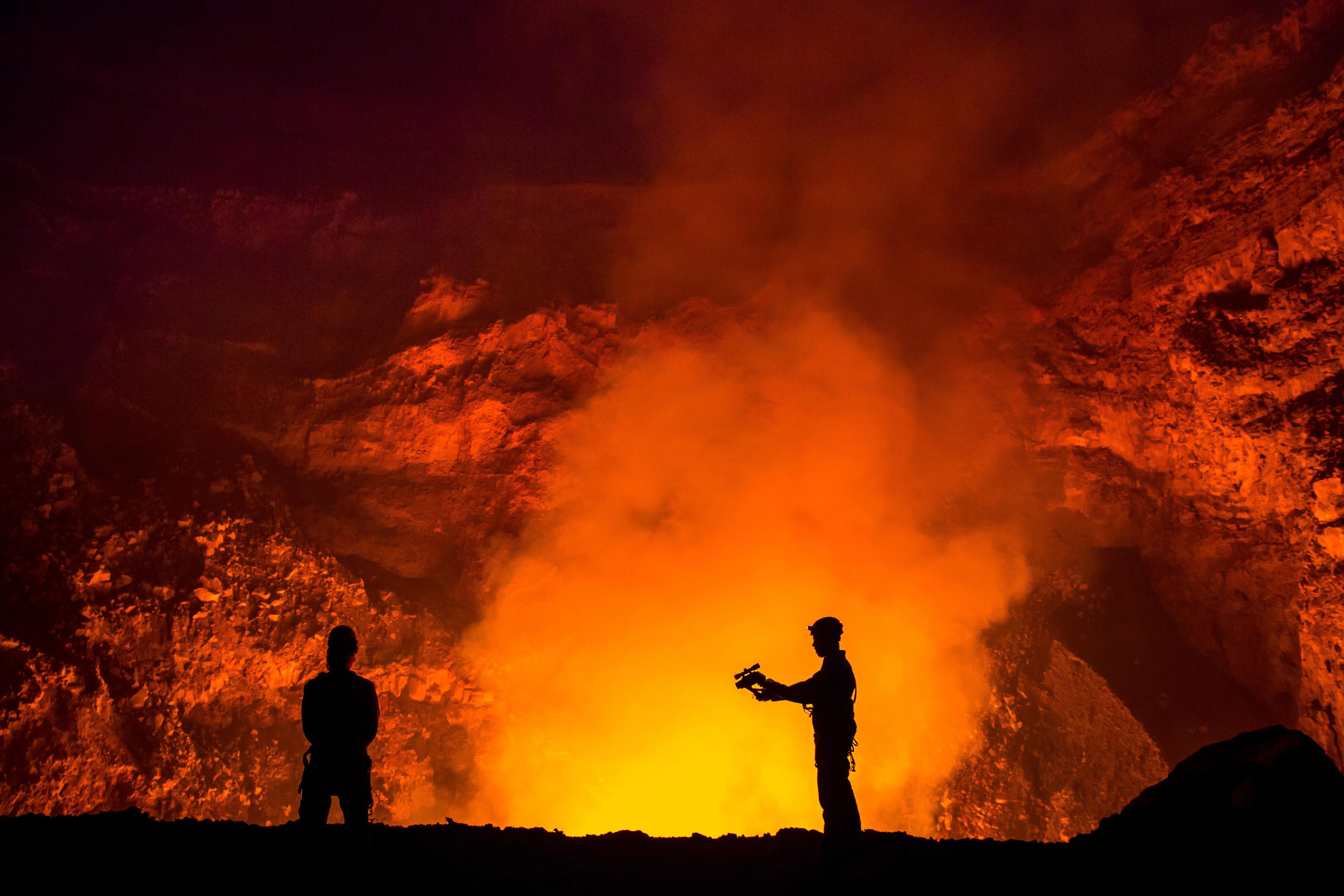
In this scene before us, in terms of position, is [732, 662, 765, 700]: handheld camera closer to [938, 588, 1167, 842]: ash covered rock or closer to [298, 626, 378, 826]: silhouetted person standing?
[298, 626, 378, 826]: silhouetted person standing

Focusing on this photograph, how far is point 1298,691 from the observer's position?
9430 mm

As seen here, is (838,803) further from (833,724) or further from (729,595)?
(729,595)

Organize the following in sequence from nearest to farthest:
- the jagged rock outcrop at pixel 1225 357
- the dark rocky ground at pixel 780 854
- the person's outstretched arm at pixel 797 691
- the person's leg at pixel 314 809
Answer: the dark rocky ground at pixel 780 854 < the person's leg at pixel 314 809 < the person's outstretched arm at pixel 797 691 < the jagged rock outcrop at pixel 1225 357

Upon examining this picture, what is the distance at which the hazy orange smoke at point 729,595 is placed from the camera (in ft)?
39.6

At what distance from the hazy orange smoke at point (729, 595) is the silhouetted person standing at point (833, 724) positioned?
7307 millimetres

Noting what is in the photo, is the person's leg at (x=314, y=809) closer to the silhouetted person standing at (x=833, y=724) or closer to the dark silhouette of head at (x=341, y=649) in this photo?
the dark silhouette of head at (x=341, y=649)

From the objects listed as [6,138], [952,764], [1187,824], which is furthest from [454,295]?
[1187,824]

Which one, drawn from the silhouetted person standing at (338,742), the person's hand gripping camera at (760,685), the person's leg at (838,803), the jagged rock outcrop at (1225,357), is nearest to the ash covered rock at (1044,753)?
the jagged rock outcrop at (1225,357)

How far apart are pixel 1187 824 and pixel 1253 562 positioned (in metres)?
7.98

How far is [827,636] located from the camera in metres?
5.29

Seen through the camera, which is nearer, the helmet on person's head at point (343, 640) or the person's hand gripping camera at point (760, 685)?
the helmet on person's head at point (343, 640)

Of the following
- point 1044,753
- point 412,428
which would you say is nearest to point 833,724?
point 1044,753

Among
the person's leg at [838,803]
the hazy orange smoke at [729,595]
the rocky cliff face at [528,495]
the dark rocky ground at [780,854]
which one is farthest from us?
the hazy orange smoke at [729,595]

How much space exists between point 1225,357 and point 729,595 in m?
8.20
